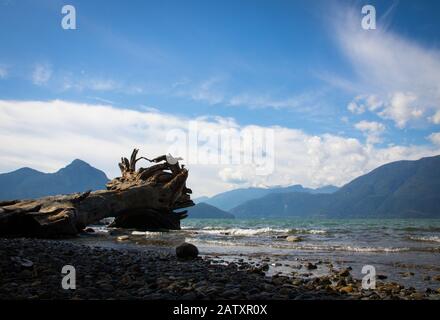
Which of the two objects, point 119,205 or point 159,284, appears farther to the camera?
point 119,205

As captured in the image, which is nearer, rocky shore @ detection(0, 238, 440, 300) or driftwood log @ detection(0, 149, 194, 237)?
rocky shore @ detection(0, 238, 440, 300)

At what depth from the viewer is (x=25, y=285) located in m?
8.18

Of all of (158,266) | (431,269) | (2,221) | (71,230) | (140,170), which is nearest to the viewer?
(158,266)

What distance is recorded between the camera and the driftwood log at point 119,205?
24312mm

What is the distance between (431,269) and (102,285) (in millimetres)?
12423

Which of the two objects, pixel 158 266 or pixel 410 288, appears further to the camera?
pixel 158 266

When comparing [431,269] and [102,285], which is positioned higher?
[102,285]

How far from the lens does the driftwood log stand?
24312mm

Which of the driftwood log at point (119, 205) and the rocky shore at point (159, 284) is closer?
the rocky shore at point (159, 284)

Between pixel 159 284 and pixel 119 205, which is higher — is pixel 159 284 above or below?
below

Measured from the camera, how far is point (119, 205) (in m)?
34.6
